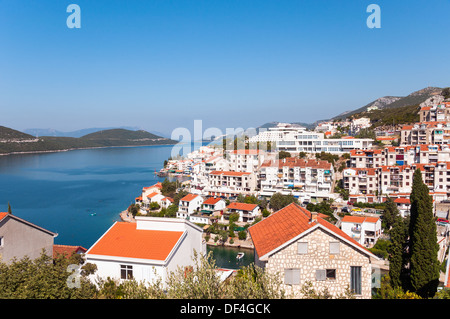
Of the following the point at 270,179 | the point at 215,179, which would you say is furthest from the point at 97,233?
the point at 270,179

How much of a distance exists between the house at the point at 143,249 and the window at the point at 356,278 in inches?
62.5

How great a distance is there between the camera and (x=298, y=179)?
1766cm

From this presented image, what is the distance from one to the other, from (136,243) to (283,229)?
6.30 ft

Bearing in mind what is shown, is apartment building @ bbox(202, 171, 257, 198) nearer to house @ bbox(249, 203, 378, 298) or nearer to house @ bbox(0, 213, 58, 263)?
house @ bbox(0, 213, 58, 263)

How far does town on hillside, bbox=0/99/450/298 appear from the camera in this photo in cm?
291

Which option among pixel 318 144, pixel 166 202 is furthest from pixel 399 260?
pixel 318 144

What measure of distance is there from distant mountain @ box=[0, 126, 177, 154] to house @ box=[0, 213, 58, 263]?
64.5 m

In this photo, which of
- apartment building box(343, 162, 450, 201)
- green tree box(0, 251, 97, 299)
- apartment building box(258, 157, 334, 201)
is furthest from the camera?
apartment building box(258, 157, 334, 201)

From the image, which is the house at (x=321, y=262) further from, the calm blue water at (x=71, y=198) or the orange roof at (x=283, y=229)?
the calm blue water at (x=71, y=198)

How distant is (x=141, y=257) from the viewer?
12.6 ft

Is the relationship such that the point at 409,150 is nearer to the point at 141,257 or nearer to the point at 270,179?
the point at 270,179

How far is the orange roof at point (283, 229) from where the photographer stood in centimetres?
298

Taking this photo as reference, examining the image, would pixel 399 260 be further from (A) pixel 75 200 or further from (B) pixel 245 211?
(A) pixel 75 200

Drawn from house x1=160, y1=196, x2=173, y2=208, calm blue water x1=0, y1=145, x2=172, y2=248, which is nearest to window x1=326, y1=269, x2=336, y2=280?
calm blue water x1=0, y1=145, x2=172, y2=248
